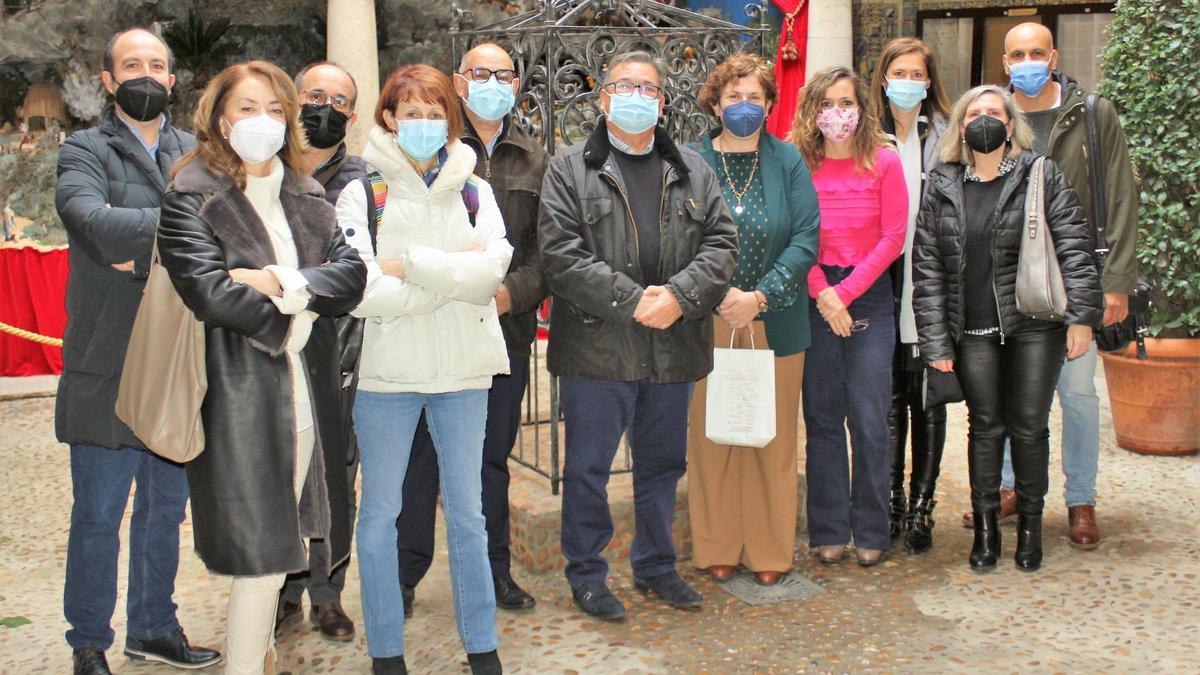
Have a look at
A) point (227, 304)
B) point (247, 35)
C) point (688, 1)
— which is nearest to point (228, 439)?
point (227, 304)

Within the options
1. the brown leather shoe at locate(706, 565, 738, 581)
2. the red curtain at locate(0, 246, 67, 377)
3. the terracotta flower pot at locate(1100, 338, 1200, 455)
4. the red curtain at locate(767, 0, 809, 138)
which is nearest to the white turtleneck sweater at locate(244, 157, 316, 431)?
the brown leather shoe at locate(706, 565, 738, 581)

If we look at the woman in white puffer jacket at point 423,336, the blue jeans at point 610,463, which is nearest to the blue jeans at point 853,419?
the blue jeans at point 610,463

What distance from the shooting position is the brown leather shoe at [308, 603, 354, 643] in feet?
12.8

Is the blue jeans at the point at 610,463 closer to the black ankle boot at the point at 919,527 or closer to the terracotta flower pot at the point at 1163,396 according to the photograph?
the black ankle boot at the point at 919,527

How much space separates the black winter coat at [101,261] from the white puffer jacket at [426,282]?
61 centimetres

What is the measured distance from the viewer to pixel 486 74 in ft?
13.0

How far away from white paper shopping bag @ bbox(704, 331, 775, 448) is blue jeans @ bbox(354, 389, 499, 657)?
3.26 ft

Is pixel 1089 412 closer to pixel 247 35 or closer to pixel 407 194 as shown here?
pixel 407 194

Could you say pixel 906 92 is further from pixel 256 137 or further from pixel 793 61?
pixel 793 61

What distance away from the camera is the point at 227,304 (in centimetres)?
283

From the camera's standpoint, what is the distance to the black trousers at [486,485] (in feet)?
13.0

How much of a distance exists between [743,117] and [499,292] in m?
1.06

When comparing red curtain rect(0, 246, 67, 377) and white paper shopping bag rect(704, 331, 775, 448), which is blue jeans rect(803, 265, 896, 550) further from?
red curtain rect(0, 246, 67, 377)

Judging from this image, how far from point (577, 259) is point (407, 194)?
2.02ft
